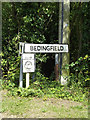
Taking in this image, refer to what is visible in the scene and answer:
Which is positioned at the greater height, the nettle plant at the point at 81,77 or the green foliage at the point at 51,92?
the nettle plant at the point at 81,77

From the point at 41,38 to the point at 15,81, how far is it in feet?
6.68

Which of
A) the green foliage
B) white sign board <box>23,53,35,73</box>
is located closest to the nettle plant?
the green foliage

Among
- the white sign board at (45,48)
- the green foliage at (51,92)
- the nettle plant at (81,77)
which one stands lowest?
the green foliage at (51,92)

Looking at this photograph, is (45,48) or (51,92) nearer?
(51,92)

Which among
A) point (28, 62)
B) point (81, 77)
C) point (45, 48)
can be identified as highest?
point (45, 48)

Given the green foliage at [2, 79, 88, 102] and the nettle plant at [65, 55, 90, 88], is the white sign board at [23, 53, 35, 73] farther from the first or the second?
the nettle plant at [65, 55, 90, 88]

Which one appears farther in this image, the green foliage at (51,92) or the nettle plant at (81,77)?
the nettle plant at (81,77)

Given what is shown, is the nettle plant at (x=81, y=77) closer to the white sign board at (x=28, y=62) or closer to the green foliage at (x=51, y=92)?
the green foliage at (x=51, y=92)

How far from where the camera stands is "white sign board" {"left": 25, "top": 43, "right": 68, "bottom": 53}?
5469 mm

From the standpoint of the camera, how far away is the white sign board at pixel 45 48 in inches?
215

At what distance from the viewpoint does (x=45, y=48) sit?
559cm

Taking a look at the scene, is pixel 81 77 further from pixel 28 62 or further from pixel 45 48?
pixel 28 62

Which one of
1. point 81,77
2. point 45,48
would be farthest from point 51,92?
point 45,48

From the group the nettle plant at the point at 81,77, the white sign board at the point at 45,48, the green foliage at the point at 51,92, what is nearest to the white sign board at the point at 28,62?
the white sign board at the point at 45,48
